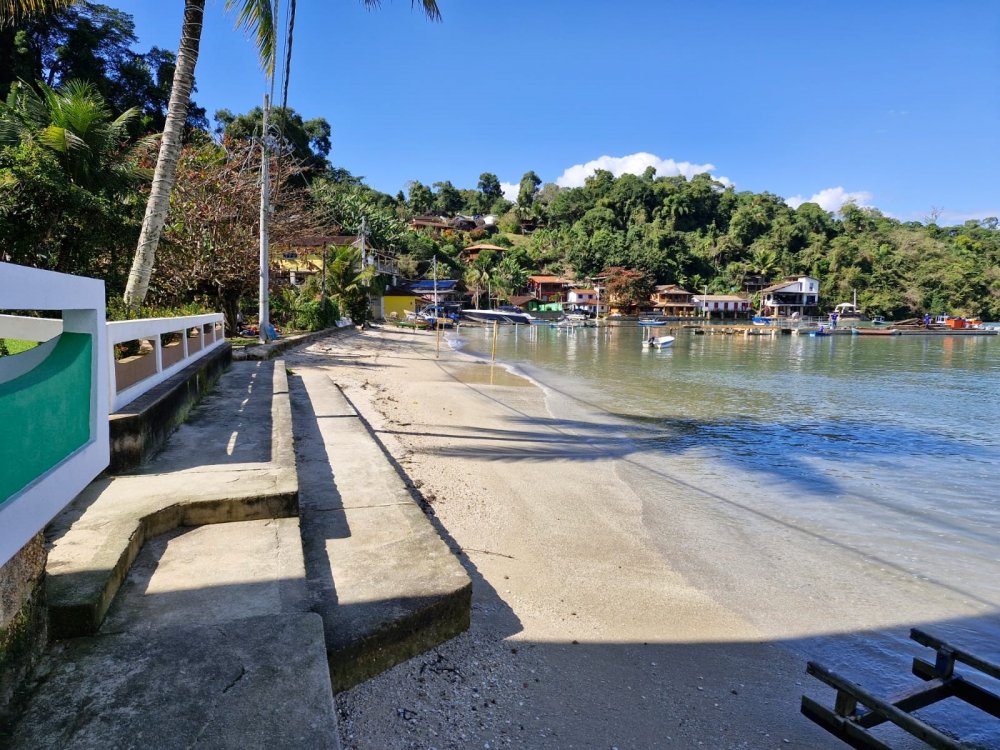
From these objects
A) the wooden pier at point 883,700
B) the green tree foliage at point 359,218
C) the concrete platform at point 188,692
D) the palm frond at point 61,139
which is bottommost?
the wooden pier at point 883,700

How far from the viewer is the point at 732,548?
6148 millimetres

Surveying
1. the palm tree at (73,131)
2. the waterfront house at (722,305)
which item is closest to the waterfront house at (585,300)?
the waterfront house at (722,305)

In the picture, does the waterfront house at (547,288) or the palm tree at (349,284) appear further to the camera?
the waterfront house at (547,288)

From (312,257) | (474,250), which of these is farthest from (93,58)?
(474,250)

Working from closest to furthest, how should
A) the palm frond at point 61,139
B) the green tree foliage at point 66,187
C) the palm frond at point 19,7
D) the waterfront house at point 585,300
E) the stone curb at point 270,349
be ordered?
1. the palm frond at point 19,7
2. the green tree foliage at point 66,187
3. the palm frond at point 61,139
4. the stone curb at point 270,349
5. the waterfront house at point 585,300

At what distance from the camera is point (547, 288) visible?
280 feet

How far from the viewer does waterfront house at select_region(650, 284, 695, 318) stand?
84562 millimetres

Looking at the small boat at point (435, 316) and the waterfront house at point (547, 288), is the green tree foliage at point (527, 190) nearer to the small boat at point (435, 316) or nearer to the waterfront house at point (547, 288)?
the waterfront house at point (547, 288)

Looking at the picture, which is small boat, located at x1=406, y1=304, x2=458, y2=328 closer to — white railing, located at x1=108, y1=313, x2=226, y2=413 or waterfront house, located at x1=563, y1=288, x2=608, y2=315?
waterfront house, located at x1=563, y1=288, x2=608, y2=315

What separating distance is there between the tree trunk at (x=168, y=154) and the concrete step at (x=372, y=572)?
5687 millimetres

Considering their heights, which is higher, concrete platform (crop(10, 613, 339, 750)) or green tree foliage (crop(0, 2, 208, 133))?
green tree foliage (crop(0, 2, 208, 133))

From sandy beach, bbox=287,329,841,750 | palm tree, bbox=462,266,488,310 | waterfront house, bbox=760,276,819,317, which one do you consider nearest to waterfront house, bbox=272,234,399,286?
palm tree, bbox=462,266,488,310

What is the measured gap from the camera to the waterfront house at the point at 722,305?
84.6 meters

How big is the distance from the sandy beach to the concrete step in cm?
15
